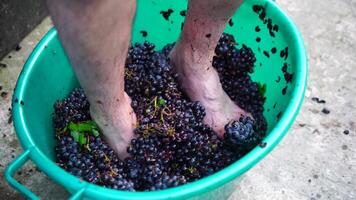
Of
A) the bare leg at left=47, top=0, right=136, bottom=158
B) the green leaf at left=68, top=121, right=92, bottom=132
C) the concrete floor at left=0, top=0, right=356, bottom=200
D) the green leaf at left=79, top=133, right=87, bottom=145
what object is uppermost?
the bare leg at left=47, top=0, right=136, bottom=158

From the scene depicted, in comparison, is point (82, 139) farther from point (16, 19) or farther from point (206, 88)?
point (16, 19)

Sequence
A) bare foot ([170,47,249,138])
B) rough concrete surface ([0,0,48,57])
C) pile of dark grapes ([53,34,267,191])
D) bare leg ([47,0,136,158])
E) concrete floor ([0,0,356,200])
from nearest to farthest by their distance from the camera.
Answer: bare leg ([47,0,136,158]) → pile of dark grapes ([53,34,267,191]) → bare foot ([170,47,249,138]) → concrete floor ([0,0,356,200]) → rough concrete surface ([0,0,48,57])

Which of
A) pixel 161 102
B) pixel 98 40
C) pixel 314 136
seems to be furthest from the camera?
pixel 314 136

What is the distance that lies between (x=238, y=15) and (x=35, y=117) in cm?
57

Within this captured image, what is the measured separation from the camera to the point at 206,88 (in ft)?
3.71

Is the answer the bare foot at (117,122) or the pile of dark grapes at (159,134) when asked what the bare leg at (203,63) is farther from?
the bare foot at (117,122)

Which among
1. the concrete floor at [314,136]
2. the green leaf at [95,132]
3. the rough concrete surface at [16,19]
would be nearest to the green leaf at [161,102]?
the green leaf at [95,132]

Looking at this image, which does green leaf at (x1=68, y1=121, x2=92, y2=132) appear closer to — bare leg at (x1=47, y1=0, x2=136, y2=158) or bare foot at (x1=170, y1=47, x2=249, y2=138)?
bare leg at (x1=47, y1=0, x2=136, y2=158)

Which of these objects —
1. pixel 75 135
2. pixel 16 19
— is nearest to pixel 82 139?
pixel 75 135

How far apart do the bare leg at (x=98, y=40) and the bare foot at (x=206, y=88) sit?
25 centimetres

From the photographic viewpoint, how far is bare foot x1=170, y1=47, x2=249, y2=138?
1.13 m

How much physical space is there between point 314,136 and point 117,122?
0.62 m

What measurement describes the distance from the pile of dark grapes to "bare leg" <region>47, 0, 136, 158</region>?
0.14 m

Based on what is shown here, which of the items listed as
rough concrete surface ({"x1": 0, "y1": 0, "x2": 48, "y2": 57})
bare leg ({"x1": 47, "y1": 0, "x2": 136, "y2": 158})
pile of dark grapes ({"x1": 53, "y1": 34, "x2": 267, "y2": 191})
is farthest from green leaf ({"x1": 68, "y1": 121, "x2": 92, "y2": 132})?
rough concrete surface ({"x1": 0, "y1": 0, "x2": 48, "y2": 57})
